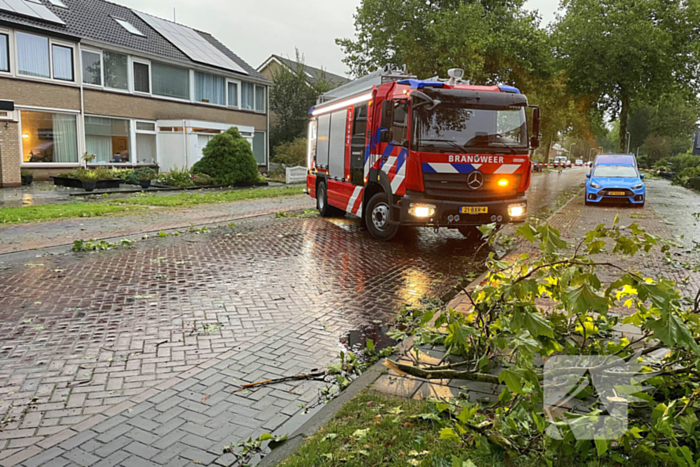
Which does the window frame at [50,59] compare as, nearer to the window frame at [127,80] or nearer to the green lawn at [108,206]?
the window frame at [127,80]

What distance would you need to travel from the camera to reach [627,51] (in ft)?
103

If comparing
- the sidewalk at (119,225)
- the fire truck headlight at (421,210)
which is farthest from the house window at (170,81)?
the fire truck headlight at (421,210)

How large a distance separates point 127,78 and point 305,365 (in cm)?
2560

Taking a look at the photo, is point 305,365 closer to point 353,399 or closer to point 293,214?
point 353,399

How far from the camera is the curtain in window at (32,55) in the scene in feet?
70.0

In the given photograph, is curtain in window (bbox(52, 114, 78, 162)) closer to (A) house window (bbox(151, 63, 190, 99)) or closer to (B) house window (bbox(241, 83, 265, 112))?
(A) house window (bbox(151, 63, 190, 99))

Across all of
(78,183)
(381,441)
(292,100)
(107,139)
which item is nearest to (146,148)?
(107,139)

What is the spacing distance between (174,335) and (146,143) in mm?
24729

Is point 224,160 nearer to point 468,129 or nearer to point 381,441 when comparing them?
point 468,129

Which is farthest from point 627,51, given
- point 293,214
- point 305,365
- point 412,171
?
point 305,365

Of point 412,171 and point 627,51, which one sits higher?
point 627,51

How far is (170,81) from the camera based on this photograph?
93.7ft

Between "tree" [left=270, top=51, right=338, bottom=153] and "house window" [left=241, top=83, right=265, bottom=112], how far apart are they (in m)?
4.04

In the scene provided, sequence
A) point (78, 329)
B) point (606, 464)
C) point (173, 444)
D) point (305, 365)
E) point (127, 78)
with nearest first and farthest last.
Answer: point (606, 464) → point (173, 444) → point (305, 365) → point (78, 329) → point (127, 78)
